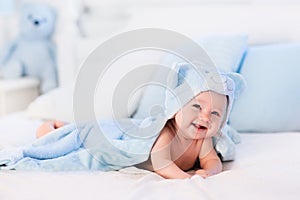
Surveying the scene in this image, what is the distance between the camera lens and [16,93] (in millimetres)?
2297

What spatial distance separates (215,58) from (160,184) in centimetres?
70

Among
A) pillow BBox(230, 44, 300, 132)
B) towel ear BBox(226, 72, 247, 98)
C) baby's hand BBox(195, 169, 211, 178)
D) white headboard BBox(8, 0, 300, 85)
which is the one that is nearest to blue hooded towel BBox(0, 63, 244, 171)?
towel ear BBox(226, 72, 247, 98)

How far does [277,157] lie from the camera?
1.20m

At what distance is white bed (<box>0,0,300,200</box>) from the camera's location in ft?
3.18

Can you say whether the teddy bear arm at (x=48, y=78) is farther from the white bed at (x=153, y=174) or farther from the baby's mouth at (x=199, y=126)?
the baby's mouth at (x=199, y=126)

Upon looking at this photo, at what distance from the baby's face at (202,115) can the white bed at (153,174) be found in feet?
0.38

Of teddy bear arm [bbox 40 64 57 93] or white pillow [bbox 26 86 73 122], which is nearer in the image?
white pillow [bbox 26 86 73 122]

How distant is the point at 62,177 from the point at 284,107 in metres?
0.77

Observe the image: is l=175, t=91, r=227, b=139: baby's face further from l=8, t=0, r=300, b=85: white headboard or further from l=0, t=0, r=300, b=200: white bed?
l=8, t=0, r=300, b=85: white headboard

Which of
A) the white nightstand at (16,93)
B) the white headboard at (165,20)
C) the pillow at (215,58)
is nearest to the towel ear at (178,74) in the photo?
the pillow at (215,58)

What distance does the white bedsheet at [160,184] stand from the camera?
37.2 inches

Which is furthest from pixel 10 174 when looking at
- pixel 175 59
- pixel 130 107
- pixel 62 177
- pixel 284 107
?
pixel 284 107

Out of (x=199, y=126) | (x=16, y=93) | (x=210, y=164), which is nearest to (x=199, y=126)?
(x=199, y=126)

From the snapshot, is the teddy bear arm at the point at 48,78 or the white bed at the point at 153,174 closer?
the white bed at the point at 153,174
